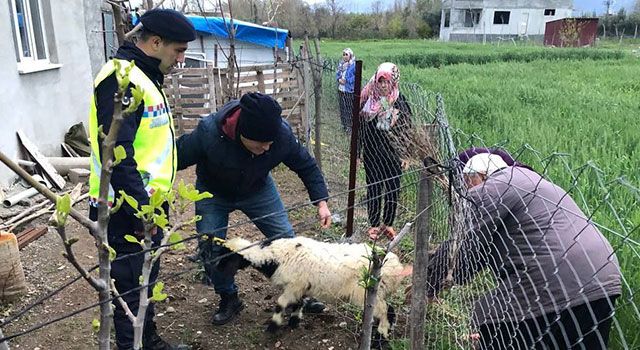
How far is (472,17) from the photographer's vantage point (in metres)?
55.9

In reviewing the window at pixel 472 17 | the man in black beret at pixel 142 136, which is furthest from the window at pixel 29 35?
the window at pixel 472 17

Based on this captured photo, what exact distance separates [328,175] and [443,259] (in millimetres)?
4678

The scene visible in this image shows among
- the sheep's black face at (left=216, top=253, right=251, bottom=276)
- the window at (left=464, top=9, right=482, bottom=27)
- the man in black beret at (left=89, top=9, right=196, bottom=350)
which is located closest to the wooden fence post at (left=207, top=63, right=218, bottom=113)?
the sheep's black face at (left=216, top=253, right=251, bottom=276)

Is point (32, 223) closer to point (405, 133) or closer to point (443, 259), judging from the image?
point (405, 133)

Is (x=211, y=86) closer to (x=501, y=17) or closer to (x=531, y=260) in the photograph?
(x=531, y=260)

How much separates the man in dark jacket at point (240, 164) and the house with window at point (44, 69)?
379 cm

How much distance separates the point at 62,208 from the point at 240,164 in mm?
2535

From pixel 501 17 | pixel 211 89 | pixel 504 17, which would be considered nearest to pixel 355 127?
pixel 211 89

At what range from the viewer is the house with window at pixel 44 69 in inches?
254

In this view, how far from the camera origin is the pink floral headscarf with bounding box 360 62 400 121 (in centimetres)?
494

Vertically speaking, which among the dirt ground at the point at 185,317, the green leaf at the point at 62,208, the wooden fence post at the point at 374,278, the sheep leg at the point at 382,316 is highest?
the green leaf at the point at 62,208

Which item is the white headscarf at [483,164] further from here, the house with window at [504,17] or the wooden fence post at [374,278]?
the house with window at [504,17]

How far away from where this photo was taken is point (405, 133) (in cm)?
427

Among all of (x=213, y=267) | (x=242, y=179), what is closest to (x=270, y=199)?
(x=242, y=179)
